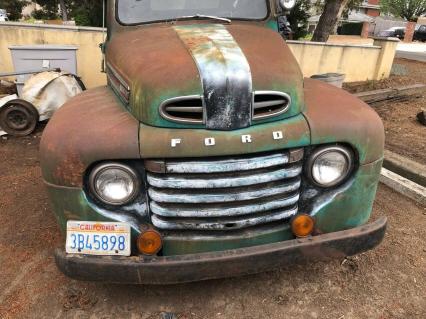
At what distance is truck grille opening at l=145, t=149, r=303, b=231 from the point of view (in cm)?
229

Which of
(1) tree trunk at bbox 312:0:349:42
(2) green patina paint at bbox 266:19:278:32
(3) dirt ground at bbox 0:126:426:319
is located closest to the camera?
(3) dirt ground at bbox 0:126:426:319

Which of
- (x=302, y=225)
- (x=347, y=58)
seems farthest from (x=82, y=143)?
(x=347, y=58)

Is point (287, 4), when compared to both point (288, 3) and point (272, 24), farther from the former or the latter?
point (272, 24)

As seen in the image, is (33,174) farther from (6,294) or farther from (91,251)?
(91,251)

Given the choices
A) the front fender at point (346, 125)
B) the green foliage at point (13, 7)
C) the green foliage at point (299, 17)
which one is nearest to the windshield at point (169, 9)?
the front fender at point (346, 125)

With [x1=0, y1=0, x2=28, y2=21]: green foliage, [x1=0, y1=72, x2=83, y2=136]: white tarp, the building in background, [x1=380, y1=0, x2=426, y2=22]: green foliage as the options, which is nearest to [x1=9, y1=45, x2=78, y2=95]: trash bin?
[x1=0, y1=72, x2=83, y2=136]: white tarp

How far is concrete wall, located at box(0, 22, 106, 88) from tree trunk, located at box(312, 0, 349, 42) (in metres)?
5.38

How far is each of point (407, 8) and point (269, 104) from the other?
52.4 meters

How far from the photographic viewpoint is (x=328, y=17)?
1009 centimetres

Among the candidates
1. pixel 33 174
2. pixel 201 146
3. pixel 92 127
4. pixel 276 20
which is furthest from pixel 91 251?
pixel 33 174

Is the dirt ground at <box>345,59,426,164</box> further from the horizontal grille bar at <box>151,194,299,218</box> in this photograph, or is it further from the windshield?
the horizontal grille bar at <box>151,194,299,218</box>

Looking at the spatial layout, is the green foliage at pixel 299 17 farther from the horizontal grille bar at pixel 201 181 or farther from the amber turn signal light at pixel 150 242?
the amber turn signal light at pixel 150 242

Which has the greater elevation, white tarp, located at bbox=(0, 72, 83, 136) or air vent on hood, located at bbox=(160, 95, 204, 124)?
air vent on hood, located at bbox=(160, 95, 204, 124)

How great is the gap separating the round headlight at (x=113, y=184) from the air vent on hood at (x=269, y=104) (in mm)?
796
